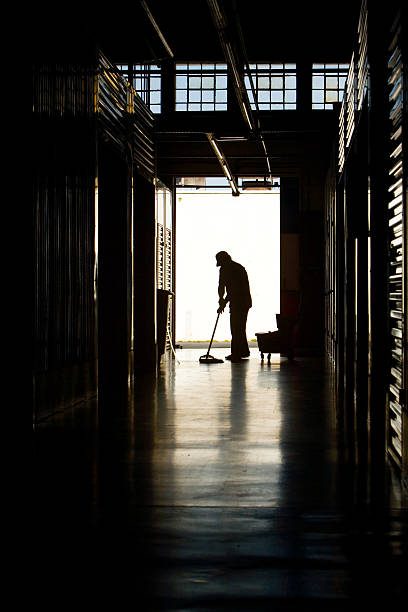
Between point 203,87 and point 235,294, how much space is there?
424 cm

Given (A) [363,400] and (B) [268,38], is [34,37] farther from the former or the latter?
(B) [268,38]

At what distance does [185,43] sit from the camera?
1552 centimetres

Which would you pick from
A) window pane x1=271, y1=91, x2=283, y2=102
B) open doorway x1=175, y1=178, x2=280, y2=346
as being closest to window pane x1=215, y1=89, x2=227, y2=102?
window pane x1=271, y1=91, x2=283, y2=102

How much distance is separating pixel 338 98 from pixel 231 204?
4.93 metres

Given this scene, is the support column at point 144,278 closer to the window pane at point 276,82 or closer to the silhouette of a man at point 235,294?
the silhouette of a man at point 235,294

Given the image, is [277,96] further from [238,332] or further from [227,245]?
[227,245]

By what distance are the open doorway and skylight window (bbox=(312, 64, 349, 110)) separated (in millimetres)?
4131

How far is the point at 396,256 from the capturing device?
4617mm

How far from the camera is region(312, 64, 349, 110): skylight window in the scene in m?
15.5

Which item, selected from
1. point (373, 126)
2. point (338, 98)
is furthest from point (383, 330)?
point (338, 98)

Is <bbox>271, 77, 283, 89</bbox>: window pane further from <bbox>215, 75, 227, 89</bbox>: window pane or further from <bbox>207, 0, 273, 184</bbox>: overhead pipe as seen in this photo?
<bbox>207, 0, 273, 184</bbox>: overhead pipe

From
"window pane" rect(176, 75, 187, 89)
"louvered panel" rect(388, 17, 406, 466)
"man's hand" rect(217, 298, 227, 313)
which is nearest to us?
"louvered panel" rect(388, 17, 406, 466)

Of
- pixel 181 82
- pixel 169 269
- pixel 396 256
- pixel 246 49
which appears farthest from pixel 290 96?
pixel 396 256

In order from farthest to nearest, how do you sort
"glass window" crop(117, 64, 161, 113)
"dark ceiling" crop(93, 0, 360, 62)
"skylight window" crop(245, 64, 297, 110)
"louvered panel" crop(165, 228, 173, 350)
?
"skylight window" crop(245, 64, 297, 110), "louvered panel" crop(165, 228, 173, 350), "glass window" crop(117, 64, 161, 113), "dark ceiling" crop(93, 0, 360, 62)
